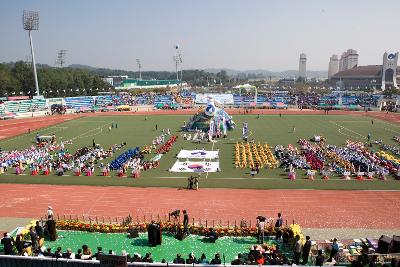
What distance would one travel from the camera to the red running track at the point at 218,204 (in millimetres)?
22438

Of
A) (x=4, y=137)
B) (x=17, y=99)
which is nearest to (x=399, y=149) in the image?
(x=4, y=137)

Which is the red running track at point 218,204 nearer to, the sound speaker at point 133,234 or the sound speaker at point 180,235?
the sound speaker at point 180,235

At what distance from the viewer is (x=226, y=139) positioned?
4900 cm

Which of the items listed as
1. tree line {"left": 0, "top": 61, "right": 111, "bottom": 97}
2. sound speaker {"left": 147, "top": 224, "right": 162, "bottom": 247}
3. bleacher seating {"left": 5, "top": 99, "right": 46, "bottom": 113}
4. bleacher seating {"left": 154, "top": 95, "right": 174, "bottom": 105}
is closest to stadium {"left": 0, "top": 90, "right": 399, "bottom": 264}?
sound speaker {"left": 147, "top": 224, "right": 162, "bottom": 247}

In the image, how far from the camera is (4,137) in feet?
174

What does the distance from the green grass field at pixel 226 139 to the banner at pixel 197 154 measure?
0.72 m

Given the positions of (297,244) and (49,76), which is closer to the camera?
(297,244)

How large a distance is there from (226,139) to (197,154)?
9.88 m

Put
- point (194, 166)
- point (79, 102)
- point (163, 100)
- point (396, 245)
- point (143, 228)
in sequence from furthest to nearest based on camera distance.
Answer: point (163, 100) < point (79, 102) < point (194, 166) < point (143, 228) < point (396, 245)

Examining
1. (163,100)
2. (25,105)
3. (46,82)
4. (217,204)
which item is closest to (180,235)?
(217,204)

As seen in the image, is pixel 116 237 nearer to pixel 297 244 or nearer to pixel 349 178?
pixel 297 244

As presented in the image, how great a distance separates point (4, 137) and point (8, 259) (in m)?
46.1

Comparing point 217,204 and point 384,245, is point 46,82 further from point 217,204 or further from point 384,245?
point 384,245

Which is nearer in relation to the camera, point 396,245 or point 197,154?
point 396,245
